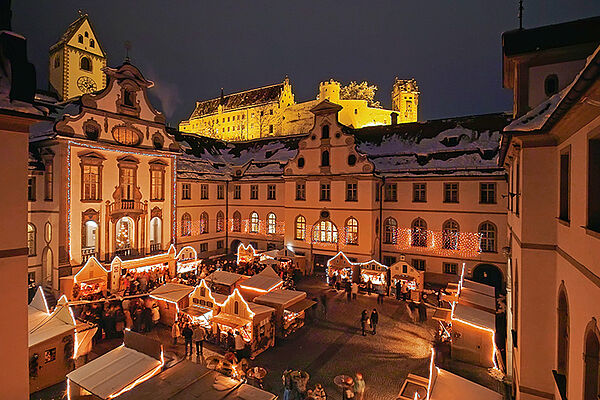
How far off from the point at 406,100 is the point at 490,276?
58808 mm

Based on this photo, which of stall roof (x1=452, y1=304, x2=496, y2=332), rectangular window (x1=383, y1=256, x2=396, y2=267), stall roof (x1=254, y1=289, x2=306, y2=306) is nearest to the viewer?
stall roof (x1=452, y1=304, x2=496, y2=332)

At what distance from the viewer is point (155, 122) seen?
29172 mm

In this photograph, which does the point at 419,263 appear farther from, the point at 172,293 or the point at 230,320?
the point at 172,293

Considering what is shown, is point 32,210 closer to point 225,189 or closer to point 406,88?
point 225,189

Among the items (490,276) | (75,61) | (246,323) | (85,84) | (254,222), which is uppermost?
(75,61)

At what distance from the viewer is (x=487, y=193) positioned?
84.9 feet

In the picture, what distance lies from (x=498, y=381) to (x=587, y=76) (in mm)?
13749

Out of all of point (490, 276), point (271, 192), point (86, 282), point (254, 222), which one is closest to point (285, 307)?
point (86, 282)

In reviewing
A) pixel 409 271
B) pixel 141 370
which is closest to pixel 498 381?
pixel 409 271

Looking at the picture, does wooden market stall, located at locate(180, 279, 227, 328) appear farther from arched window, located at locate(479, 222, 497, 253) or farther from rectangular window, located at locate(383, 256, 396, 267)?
arched window, located at locate(479, 222, 497, 253)

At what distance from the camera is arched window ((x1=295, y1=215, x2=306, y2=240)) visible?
32281 mm

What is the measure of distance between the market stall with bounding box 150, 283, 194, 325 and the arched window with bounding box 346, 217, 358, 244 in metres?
15.4

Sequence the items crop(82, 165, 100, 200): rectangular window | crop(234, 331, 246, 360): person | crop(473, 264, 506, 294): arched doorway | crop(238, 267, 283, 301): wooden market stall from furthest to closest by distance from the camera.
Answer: crop(473, 264, 506, 294): arched doorway < crop(82, 165, 100, 200): rectangular window < crop(238, 267, 283, 301): wooden market stall < crop(234, 331, 246, 360): person

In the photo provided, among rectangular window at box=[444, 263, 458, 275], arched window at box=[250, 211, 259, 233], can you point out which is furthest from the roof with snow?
rectangular window at box=[444, 263, 458, 275]
